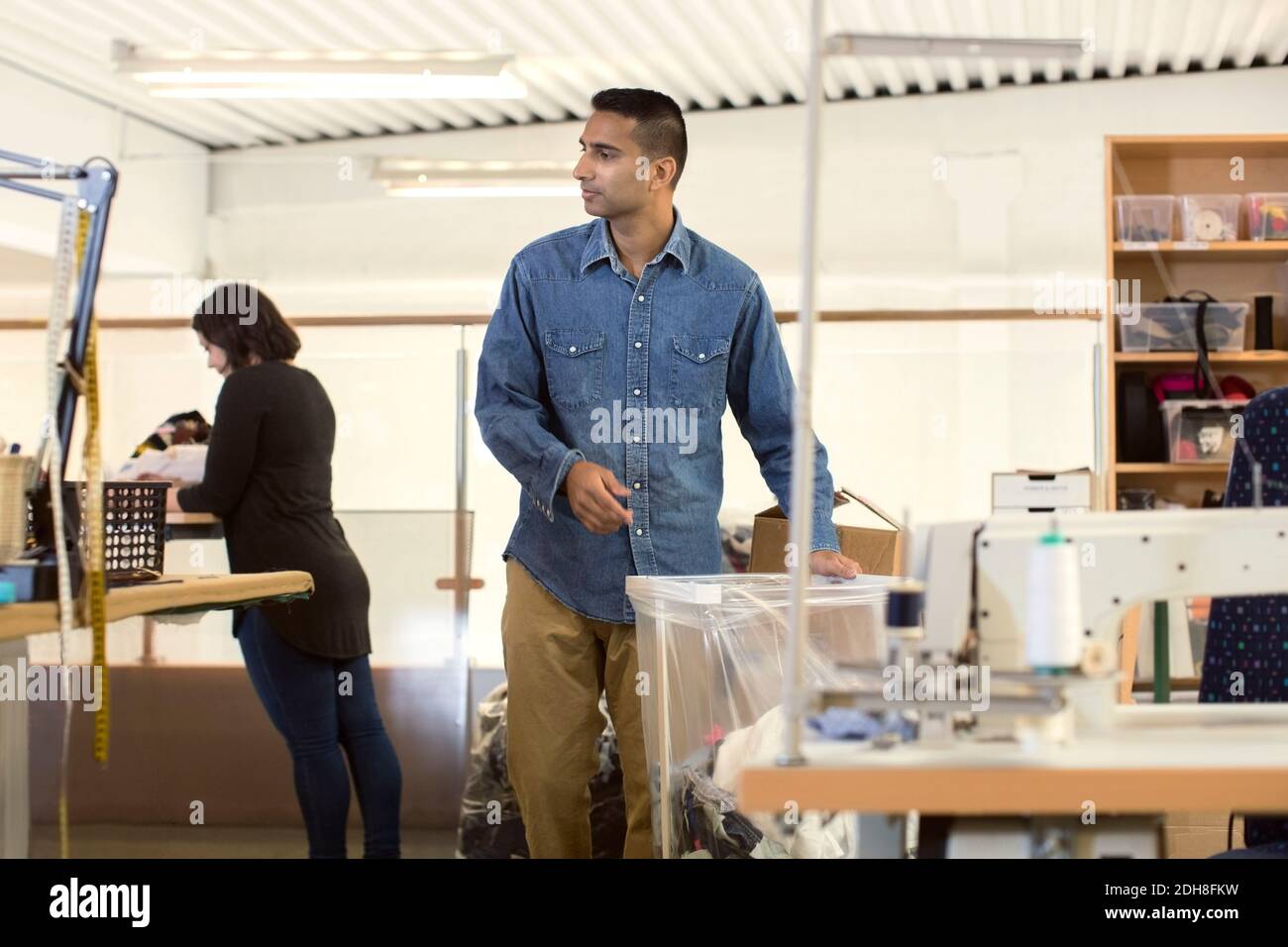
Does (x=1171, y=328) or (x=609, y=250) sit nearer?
(x=609, y=250)

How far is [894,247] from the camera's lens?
22.3ft

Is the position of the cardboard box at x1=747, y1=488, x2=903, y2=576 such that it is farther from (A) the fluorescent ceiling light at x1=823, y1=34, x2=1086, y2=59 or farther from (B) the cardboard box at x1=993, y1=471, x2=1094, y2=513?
(B) the cardboard box at x1=993, y1=471, x2=1094, y2=513

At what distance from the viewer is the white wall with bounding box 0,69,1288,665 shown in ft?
20.8

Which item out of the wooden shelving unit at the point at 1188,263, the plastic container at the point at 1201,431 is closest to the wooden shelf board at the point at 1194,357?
the wooden shelving unit at the point at 1188,263

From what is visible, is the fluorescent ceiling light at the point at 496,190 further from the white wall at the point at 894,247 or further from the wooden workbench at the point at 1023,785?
the wooden workbench at the point at 1023,785

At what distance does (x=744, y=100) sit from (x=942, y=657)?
578 cm

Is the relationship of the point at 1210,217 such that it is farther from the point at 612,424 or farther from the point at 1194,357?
the point at 612,424

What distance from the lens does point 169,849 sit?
3.63m

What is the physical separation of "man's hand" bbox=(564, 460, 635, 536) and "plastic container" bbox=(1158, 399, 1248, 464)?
294 centimetres

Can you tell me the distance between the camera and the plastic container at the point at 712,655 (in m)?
2.19

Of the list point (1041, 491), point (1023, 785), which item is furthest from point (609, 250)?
point (1041, 491)

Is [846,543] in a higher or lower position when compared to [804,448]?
lower

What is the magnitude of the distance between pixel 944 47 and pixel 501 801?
7.96 feet

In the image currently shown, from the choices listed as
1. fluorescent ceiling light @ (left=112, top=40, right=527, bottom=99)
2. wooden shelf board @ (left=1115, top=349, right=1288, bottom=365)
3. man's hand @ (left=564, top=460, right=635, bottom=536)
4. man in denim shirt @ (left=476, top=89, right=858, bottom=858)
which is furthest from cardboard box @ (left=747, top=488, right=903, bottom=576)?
fluorescent ceiling light @ (left=112, top=40, right=527, bottom=99)
